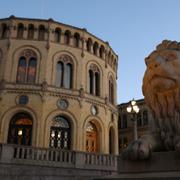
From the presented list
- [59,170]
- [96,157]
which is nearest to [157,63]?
[59,170]

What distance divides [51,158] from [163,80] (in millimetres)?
16781

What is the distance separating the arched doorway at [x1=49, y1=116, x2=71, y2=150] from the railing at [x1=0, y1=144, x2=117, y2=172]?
14.1ft

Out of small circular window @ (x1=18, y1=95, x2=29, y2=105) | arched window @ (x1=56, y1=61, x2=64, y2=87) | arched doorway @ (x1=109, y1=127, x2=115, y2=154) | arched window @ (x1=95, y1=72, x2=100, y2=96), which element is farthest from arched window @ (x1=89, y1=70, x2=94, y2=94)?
small circular window @ (x1=18, y1=95, x2=29, y2=105)

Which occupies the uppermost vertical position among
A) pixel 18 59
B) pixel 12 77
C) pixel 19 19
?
pixel 19 19

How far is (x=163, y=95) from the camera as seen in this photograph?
3854 millimetres

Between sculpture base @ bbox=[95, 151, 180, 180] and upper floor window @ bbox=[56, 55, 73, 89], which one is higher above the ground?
upper floor window @ bbox=[56, 55, 73, 89]

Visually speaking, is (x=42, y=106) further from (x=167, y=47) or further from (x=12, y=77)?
(x=167, y=47)

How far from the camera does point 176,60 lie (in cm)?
375

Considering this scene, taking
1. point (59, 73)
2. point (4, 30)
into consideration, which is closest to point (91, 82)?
point (59, 73)

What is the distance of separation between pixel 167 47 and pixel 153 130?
116 cm

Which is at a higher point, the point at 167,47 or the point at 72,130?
the point at 72,130

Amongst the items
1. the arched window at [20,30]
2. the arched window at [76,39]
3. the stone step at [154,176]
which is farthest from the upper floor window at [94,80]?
the stone step at [154,176]

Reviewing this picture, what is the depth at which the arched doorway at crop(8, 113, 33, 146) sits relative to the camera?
2348cm

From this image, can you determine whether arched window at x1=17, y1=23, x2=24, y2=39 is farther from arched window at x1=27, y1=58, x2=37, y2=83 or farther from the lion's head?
the lion's head
